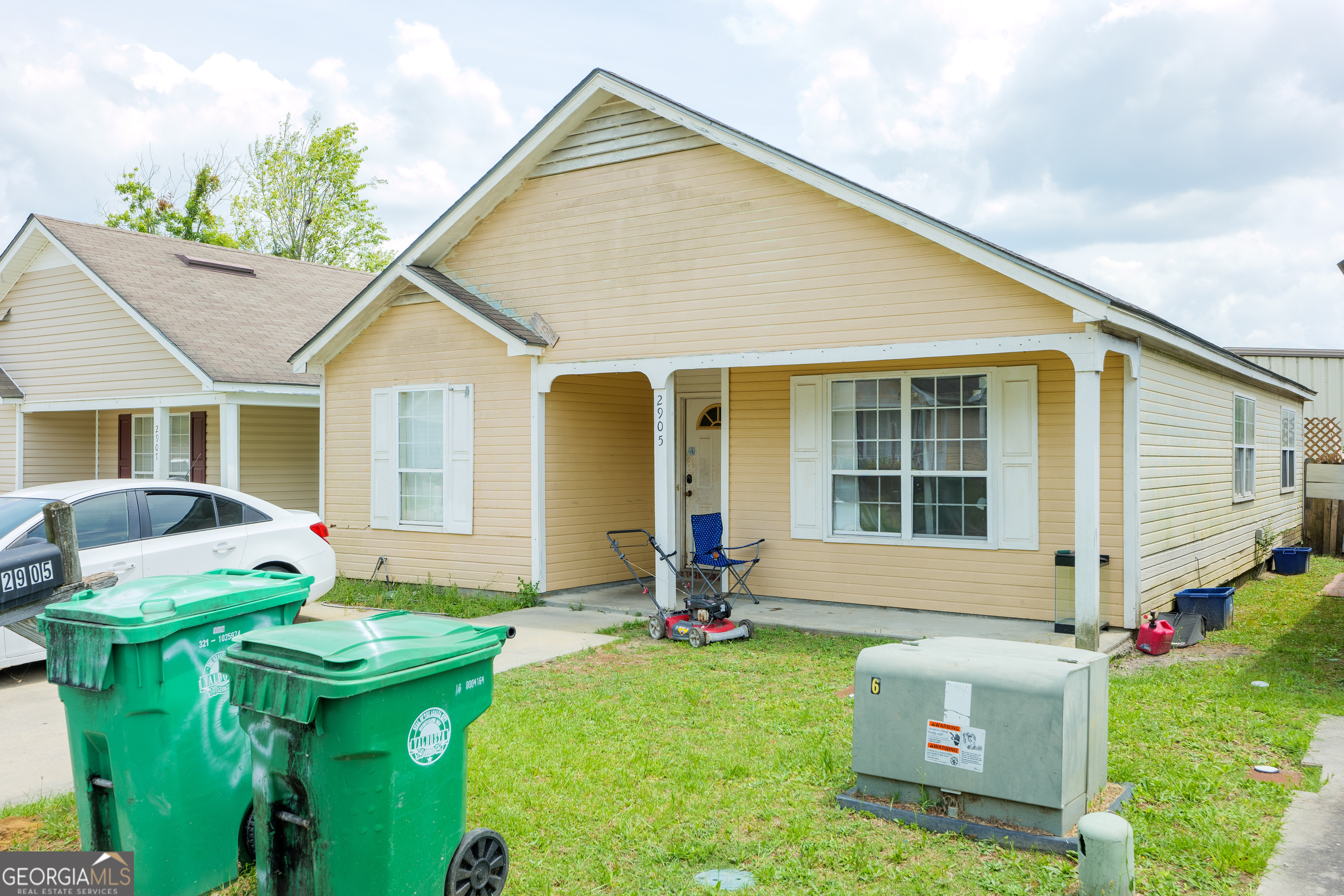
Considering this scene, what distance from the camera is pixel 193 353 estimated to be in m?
12.7

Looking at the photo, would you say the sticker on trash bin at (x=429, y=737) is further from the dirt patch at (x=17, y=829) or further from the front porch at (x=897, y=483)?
the front porch at (x=897, y=483)

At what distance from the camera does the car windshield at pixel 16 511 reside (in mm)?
7074

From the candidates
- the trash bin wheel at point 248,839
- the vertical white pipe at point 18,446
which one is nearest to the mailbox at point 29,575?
the trash bin wheel at point 248,839

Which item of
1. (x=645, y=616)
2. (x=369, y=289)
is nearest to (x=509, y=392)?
(x=369, y=289)

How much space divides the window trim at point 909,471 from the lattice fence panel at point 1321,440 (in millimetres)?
12830

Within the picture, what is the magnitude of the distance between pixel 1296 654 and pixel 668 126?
764cm

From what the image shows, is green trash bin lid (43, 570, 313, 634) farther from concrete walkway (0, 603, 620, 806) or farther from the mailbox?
concrete walkway (0, 603, 620, 806)

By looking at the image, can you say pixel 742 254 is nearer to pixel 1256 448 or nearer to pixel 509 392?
pixel 509 392

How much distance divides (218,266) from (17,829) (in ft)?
44.2

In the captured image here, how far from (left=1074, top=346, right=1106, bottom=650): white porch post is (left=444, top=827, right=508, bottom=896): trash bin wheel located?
554cm

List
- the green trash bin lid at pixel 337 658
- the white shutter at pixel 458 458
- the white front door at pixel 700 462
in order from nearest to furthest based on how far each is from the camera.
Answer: the green trash bin lid at pixel 337 658
the white shutter at pixel 458 458
the white front door at pixel 700 462

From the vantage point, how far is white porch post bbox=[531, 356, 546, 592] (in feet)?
35.3

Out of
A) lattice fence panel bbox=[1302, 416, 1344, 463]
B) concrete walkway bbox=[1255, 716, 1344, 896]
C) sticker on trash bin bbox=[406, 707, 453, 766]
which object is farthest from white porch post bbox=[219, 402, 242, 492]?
lattice fence panel bbox=[1302, 416, 1344, 463]

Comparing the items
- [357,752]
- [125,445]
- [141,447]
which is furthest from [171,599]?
[125,445]
